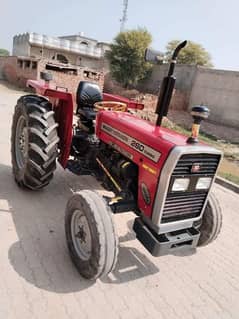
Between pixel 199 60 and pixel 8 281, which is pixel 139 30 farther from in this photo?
pixel 8 281

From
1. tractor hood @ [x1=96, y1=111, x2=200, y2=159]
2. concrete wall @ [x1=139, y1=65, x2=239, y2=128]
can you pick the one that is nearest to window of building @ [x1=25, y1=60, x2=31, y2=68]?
concrete wall @ [x1=139, y1=65, x2=239, y2=128]

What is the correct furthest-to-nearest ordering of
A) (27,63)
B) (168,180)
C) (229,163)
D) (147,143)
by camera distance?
(27,63)
(229,163)
(147,143)
(168,180)

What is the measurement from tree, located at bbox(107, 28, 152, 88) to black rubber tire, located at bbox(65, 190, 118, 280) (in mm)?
18372

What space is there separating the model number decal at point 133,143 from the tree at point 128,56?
17.6 meters

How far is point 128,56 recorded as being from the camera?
19.1 m

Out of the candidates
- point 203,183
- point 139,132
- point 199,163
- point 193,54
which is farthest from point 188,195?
point 193,54

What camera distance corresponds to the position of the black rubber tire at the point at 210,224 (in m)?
2.45

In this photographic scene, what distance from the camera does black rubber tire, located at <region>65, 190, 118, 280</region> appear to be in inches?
74.7

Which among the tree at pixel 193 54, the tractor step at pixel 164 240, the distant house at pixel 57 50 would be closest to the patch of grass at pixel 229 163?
the tractor step at pixel 164 240

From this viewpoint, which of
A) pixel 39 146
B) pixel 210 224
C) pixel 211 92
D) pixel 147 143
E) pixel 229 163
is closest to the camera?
pixel 147 143

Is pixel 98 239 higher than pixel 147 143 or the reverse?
the reverse

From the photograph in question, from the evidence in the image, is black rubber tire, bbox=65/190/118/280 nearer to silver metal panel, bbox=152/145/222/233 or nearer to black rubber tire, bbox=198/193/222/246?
silver metal panel, bbox=152/145/222/233

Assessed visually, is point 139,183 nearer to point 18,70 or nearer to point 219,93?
point 219,93

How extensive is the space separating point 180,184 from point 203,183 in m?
0.24
